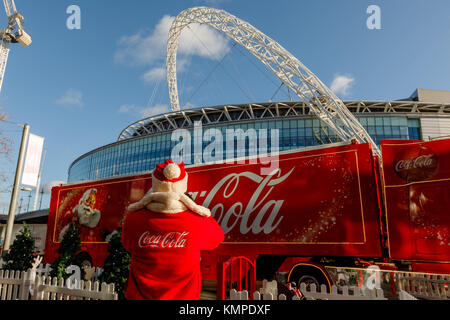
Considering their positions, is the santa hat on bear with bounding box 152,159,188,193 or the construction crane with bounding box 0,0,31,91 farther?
the construction crane with bounding box 0,0,31,91

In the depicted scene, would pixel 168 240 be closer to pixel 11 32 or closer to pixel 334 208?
pixel 334 208

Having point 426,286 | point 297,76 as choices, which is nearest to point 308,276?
point 426,286

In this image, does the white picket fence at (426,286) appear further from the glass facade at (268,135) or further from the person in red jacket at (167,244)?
the glass facade at (268,135)

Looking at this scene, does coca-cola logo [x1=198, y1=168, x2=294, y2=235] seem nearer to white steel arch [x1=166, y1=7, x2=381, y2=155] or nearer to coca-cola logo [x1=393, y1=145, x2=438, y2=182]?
coca-cola logo [x1=393, y1=145, x2=438, y2=182]

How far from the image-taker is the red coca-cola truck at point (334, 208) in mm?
7633

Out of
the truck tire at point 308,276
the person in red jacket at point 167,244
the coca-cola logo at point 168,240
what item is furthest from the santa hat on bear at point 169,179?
the truck tire at point 308,276

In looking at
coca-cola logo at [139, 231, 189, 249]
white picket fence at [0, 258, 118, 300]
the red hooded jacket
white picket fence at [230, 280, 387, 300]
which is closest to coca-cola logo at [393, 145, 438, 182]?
white picket fence at [230, 280, 387, 300]

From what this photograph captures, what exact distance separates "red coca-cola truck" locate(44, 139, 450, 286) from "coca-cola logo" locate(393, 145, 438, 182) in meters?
0.02

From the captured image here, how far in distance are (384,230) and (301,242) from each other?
2.24 metres

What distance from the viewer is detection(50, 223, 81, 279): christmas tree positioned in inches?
441

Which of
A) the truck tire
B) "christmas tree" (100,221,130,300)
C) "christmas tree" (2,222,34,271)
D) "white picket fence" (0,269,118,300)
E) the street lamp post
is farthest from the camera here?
"christmas tree" (2,222,34,271)

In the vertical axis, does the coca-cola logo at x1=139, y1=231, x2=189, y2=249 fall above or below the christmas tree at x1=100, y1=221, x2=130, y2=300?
above

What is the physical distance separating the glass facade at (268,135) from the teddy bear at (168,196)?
39135mm
